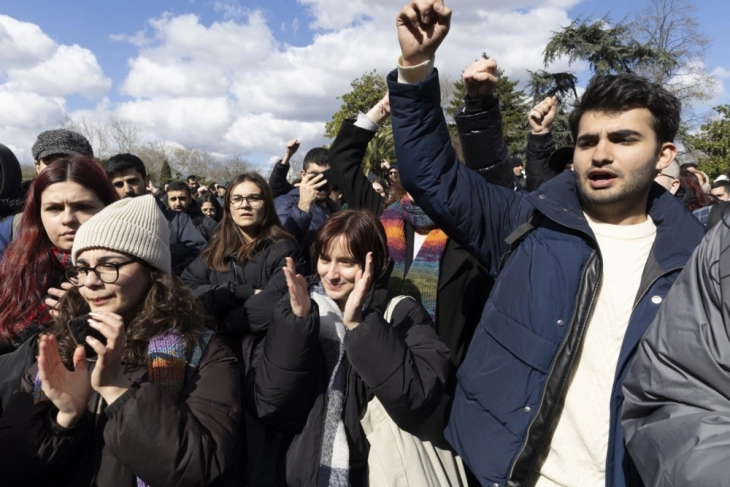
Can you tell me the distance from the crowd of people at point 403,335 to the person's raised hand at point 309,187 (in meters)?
1.78

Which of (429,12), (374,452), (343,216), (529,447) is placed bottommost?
(374,452)

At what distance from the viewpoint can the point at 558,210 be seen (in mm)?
1821

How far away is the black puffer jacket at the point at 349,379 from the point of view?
1925mm

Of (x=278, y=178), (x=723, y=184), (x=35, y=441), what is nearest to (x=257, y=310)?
(x=35, y=441)

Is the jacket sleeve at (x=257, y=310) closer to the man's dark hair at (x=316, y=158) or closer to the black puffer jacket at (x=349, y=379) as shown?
the black puffer jacket at (x=349, y=379)

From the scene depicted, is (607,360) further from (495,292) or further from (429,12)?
(429,12)

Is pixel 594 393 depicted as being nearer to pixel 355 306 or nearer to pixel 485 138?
pixel 355 306

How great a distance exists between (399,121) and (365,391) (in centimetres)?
107

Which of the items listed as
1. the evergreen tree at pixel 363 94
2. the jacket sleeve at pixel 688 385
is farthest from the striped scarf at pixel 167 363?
the evergreen tree at pixel 363 94

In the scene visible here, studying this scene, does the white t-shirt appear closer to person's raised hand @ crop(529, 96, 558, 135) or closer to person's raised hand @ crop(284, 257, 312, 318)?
person's raised hand @ crop(284, 257, 312, 318)

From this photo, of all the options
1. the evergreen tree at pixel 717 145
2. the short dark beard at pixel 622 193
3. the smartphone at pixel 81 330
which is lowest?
the smartphone at pixel 81 330

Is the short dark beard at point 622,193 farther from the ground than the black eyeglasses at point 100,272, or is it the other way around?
the short dark beard at point 622,193

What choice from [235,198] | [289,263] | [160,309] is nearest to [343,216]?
[289,263]

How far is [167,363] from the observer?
1.87 metres
